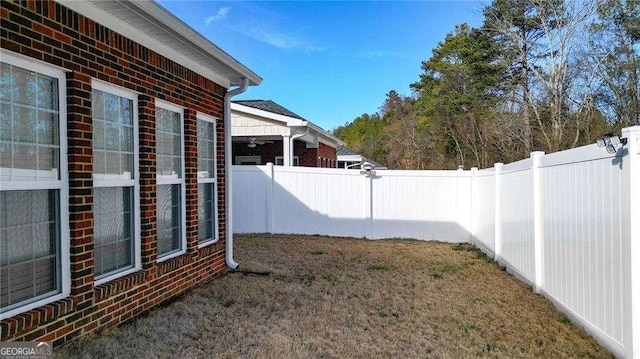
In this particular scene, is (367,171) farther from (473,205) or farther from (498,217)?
(498,217)

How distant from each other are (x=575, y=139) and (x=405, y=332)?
16.2 meters

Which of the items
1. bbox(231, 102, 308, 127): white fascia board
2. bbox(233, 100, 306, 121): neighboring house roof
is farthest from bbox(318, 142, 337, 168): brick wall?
bbox(231, 102, 308, 127): white fascia board

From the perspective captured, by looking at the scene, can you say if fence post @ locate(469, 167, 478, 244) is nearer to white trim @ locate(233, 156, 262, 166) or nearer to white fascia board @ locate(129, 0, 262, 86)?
white fascia board @ locate(129, 0, 262, 86)

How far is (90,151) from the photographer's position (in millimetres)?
3695

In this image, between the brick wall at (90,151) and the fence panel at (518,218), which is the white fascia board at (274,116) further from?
the brick wall at (90,151)

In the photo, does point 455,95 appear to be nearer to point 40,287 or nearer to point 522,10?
point 522,10

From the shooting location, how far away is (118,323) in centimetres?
409

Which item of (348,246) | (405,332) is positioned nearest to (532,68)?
(348,246)

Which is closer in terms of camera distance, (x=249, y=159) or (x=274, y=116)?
(x=274, y=116)

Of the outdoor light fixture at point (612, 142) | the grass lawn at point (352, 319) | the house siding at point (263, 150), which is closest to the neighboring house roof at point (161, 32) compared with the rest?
the grass lawn at point (352, 319)

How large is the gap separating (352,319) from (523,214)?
3089mm

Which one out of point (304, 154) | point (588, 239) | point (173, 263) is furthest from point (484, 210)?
point (304, 154)

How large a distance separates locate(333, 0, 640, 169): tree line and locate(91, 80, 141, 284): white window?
17.3 metres

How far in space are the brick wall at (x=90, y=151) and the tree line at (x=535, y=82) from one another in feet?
54.7
